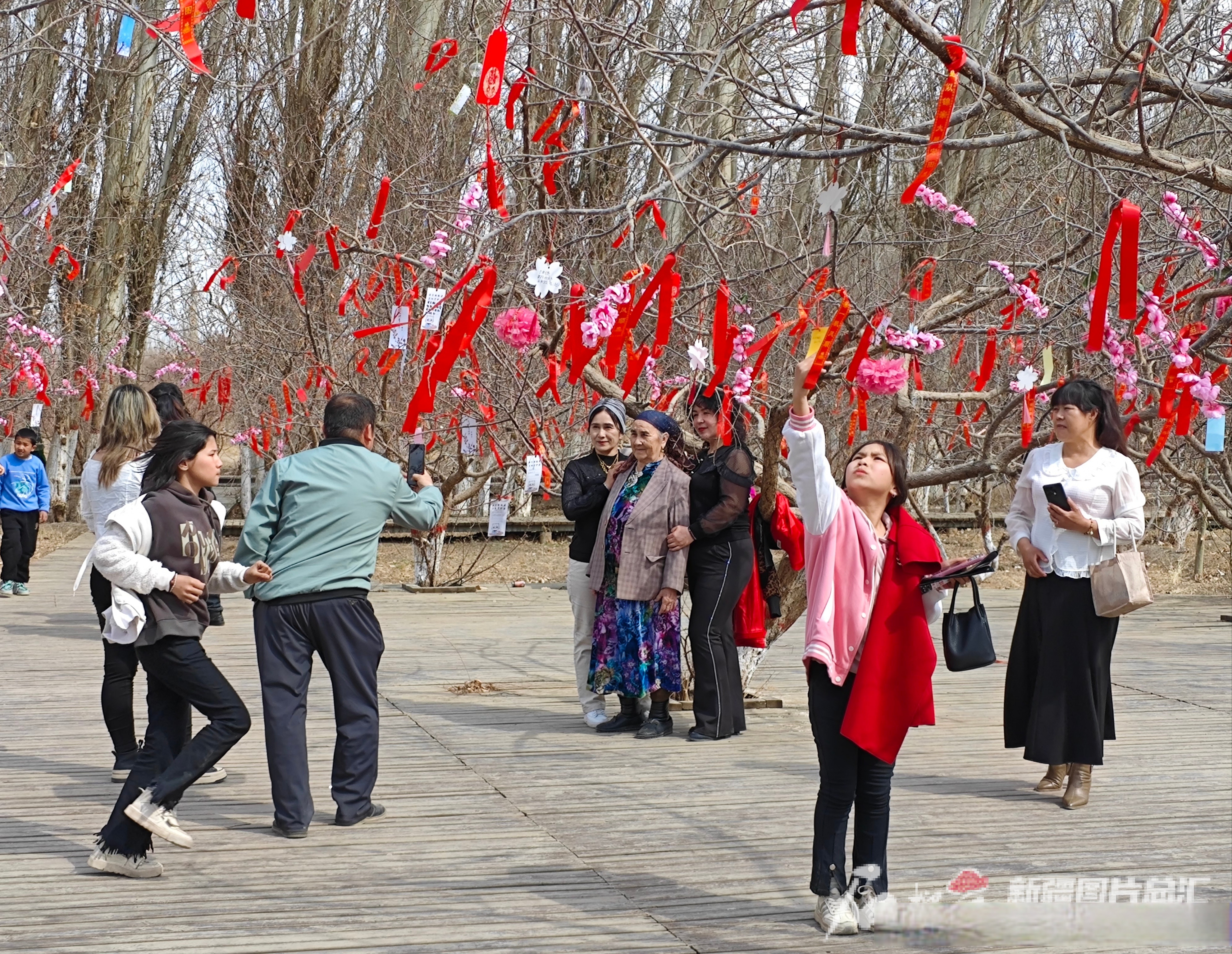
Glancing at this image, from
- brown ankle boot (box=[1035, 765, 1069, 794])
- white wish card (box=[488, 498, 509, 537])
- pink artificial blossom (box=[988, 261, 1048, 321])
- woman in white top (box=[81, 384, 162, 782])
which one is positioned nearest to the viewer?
brown ankle boot (box=[1035, 765, 1069, 794])

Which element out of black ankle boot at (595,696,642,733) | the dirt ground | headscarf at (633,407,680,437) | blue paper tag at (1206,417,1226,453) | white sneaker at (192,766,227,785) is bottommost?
the dirt ground

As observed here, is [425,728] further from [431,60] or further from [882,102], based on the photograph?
[882,102]

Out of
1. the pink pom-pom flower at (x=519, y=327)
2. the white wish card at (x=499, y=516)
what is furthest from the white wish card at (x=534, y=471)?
the pink pom-pom flower at (x=519, y=327)

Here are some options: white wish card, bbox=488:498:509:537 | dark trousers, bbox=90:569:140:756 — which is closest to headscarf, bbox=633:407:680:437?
dark trousers, bbox=90:569:140:756

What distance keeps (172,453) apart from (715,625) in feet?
10.3

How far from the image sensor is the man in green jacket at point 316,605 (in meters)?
5.44

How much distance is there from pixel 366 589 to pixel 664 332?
1.88 m

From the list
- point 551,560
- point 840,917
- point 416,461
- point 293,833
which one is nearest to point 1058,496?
point 840,917

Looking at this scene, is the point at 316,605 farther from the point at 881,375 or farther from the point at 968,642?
the point at 881,375

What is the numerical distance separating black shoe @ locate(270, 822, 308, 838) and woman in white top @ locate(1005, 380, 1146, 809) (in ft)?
9.84

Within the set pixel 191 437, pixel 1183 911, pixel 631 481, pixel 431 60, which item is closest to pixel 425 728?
pixel 631 481

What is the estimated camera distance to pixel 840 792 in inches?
171

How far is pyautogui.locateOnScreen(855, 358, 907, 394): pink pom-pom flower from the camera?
21.1 ft

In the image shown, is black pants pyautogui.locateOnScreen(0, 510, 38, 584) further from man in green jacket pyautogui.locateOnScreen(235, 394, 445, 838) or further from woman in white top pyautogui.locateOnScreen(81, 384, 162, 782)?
man in green jacket pyautogui.locateOnScreen(235, 394, 445, 838)
